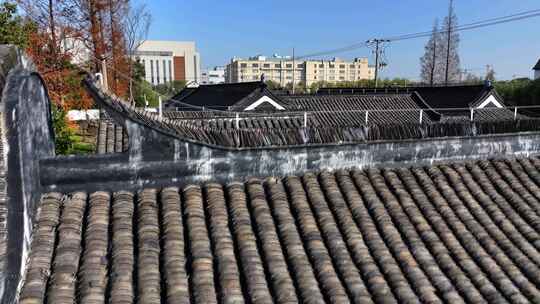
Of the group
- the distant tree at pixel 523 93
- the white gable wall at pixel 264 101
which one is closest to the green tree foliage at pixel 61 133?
the white gable wall at pixel 264 101

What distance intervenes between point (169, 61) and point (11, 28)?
276 ft

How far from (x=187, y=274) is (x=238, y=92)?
21229mm

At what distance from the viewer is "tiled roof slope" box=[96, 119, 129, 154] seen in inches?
407

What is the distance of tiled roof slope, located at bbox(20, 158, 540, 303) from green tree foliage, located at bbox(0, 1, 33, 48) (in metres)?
15.3

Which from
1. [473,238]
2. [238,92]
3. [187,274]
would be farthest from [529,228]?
[238,92]

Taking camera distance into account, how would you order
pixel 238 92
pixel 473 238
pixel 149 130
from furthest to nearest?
pixel 238 92 → pixel 473 238 → pixel 149 130

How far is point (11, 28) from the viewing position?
17188 mm

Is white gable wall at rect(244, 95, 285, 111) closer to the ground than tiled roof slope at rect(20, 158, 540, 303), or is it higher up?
higher up

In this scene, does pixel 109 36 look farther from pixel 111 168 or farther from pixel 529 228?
pixel 529 228

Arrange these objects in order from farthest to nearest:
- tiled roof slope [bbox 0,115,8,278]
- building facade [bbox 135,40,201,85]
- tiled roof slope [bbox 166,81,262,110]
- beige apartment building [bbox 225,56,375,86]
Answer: beige apartment building [bbox 225,56,375,86]
building facade [bbox 135,40,201,85]
tiled roof slope [bbox 166,81,262,110]
tiled roof slope [bbox 0,115,8,278]

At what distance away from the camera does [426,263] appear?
4195 millimetres

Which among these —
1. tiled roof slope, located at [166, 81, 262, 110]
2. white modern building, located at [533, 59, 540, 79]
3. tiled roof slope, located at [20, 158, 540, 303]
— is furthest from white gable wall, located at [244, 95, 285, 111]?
white modern building, located at [533, 59, 540, 79]

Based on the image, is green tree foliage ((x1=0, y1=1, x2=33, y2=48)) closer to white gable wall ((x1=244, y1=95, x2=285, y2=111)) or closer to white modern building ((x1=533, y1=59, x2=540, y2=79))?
white gable wall ((x1=244, y1=95, x2=285, y2=111))

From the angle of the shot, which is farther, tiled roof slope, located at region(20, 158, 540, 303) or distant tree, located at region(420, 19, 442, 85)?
distant tree, located at region(420, 19, 442, 85)
